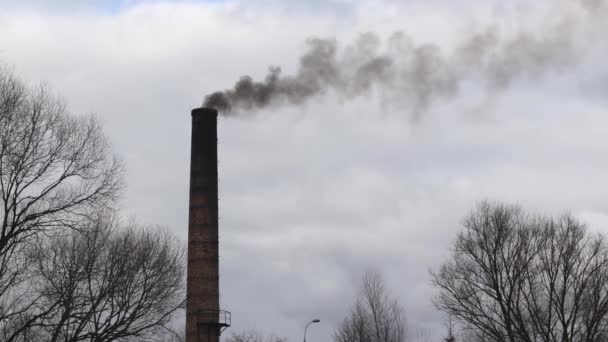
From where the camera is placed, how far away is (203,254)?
3469 cm

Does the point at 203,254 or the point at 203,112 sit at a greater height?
the point at 203,112

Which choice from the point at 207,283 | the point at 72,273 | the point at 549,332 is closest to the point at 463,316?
the point at 549,332

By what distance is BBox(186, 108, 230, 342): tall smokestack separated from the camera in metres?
34.6

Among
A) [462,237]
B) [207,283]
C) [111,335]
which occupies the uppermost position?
[462,237]

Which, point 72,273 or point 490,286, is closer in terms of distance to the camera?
point 72,273

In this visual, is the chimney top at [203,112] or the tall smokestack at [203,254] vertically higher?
the chimney top at [203,112]

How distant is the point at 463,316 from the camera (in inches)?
1599

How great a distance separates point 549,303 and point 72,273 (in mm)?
24099

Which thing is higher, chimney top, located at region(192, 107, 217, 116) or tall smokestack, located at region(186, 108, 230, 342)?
chimney top, located at region(192, 107, 217, 116)

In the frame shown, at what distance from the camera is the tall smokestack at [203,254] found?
34.6 m

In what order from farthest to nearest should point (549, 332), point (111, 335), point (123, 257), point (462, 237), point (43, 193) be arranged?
point (462, 237)
point (549, 332)
point (123, 257)
point (111, 335)
point (43, 193)

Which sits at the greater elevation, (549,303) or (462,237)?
(462,237)

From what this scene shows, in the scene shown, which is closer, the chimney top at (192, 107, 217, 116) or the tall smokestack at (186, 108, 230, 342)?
the tall smokestack at (186, 108, 230, 342)

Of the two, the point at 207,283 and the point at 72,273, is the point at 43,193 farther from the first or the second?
the point at 207,283
